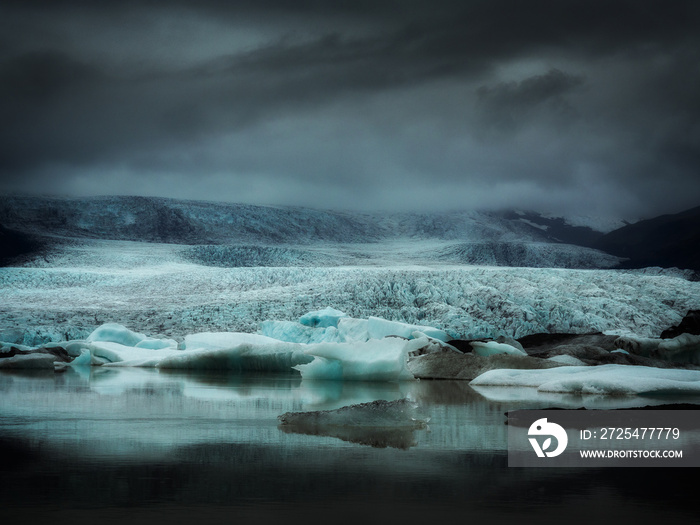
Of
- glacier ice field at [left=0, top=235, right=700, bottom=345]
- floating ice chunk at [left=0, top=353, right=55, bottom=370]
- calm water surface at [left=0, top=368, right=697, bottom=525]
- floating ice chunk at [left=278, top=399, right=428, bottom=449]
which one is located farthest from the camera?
glacier ice field at [left=0, top=235, right=700, bottom=345]

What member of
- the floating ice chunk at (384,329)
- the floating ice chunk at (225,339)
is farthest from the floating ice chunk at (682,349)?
the floating ice chunk at (225,339)

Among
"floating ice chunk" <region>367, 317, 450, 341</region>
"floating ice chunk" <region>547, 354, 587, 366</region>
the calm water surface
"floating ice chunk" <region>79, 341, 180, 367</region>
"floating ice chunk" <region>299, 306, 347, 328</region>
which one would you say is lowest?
the calm water surface

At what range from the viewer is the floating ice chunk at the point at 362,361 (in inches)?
375

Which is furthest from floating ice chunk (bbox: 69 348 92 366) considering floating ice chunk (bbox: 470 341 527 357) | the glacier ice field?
floating ice chunk (bbox: 470 341 527 357)

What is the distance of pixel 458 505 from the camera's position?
2533 millimetres

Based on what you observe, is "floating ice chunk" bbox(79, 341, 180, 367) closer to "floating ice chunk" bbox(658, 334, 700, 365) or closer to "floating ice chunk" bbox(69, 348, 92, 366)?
"floating ice chunk" bbox(69, 348, 92, 366)

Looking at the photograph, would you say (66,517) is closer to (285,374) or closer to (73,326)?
(285,374)

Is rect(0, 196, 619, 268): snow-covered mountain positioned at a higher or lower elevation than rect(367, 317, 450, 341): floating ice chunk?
higher

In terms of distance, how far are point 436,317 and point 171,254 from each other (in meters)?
21.2

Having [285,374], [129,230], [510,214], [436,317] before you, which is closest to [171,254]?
[129,230]

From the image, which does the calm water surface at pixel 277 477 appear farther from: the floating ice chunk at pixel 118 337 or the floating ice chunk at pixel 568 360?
the floating ice chunk at pixel 118 337

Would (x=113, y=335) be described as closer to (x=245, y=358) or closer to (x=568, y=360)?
(x=245, y=358)

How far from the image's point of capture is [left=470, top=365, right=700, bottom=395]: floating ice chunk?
7.24m

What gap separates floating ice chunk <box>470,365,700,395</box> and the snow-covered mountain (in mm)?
24408
